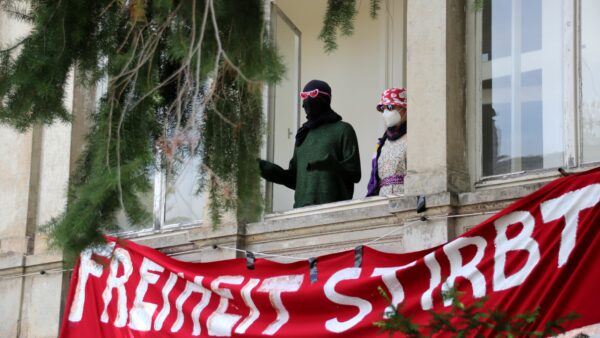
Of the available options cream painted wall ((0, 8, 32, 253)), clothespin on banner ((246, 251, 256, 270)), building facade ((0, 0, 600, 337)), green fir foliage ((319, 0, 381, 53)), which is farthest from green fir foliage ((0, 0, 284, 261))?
cream painted wall ((0, 8, 32, 253))

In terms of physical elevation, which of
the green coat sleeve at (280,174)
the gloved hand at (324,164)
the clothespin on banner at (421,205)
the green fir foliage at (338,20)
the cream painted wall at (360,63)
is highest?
the cream painted wall at (360,63)

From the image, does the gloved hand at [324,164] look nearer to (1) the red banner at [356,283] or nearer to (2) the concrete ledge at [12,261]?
(1) the red banner at [356,283]

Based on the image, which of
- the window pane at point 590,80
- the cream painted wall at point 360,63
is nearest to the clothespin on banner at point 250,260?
the cream painted wall at point 360,63

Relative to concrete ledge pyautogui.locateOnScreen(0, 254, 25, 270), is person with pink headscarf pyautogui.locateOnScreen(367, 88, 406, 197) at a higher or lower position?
higher

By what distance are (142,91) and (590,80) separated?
464 cm

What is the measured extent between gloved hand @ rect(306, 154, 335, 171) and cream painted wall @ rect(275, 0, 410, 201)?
2283 millimetres

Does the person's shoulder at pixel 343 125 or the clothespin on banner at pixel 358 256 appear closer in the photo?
the clothespin on banner at pixel 358 256

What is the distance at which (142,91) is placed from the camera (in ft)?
21.5

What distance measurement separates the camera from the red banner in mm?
8594

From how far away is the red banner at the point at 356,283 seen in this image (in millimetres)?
8594

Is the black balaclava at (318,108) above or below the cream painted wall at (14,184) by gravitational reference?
above

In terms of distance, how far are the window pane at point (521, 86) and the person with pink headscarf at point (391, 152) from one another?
0.86 meters

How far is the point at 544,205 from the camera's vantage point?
29.3ft

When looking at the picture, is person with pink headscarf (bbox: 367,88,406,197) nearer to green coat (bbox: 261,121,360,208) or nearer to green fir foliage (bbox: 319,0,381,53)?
green coat (bbox: 261,121,360,208)
